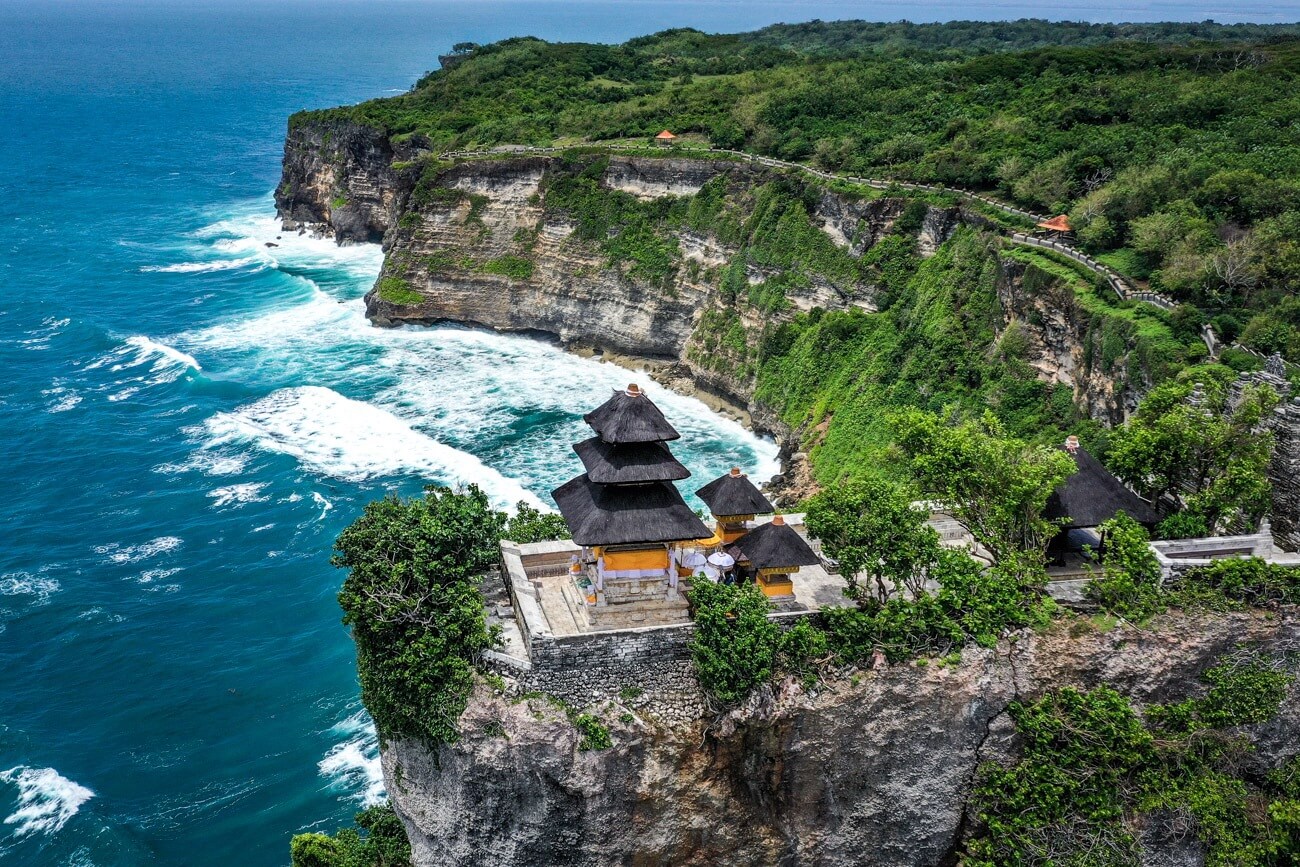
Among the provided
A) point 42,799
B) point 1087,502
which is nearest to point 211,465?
point 42,799

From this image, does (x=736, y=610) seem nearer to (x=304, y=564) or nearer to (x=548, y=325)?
(x=304, y=564)

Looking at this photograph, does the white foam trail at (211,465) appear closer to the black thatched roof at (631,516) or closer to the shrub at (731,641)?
the black thatched roof at (631,516)

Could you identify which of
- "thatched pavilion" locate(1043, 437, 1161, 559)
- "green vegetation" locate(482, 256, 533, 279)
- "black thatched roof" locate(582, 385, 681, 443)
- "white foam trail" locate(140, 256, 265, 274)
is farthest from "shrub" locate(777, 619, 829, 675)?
"white foam trail" locate(140, 256, 265, 274)

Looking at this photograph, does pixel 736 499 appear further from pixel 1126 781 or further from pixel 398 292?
pixel 398 292

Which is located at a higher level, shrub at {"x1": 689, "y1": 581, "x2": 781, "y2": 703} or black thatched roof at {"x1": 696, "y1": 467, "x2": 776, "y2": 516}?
black thatched roof at {"x1": 696, "y1": 467, "x2": 776, "y2": 516}

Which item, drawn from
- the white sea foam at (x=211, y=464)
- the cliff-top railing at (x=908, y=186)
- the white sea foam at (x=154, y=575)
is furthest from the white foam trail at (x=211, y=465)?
the cliff-top railing at (x=908, y=186)

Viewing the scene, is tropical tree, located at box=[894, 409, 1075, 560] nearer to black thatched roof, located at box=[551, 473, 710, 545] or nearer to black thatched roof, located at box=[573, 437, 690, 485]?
black thatched roof, located at box=[551, 473, 710, 545]
